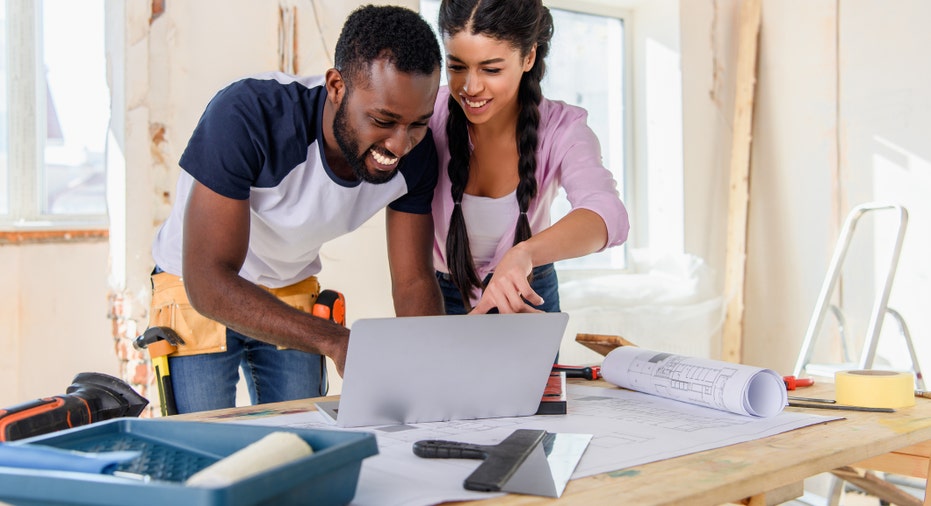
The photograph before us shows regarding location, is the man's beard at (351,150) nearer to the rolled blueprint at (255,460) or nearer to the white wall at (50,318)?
the rolled blueprint at (255,460)

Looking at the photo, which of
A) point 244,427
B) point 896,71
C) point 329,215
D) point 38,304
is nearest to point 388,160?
point 329,215

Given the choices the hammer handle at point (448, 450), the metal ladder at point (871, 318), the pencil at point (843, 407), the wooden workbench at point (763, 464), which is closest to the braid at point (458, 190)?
the wooden workbench at point (763, 464)

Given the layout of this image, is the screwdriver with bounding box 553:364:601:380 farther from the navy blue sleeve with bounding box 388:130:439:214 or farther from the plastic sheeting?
the plastic sheeting

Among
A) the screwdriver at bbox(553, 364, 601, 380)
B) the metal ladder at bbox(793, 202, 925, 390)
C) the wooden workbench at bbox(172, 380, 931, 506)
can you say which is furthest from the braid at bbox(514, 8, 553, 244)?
the metal ladder at bbox(793, 202, 925, 390)

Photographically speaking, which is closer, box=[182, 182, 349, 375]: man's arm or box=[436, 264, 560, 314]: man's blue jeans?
box=[182, 182, 349, 375]: man's arm

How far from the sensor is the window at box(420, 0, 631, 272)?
3455 millimetres

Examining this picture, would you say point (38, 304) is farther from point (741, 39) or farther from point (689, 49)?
point (741, 39)

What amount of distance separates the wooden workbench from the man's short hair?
1.92 feet

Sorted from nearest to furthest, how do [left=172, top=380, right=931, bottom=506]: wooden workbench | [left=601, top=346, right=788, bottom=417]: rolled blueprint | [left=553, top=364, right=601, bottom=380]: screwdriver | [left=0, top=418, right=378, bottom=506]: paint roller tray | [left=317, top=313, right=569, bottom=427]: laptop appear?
[left=0, top=418, right=378, bottom=506]: paint roller tray
[left=172, top=380, right=931, bottom=506]: wooden workbench
[left=317, top=313, right=569, bottom=427]: laptop
[left=601, top=346, right=788, bottom=417]: rolled blueprint
[left=553, top=364, right=601, bottom=380]: screwdriver

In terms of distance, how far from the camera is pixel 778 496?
1.20 m

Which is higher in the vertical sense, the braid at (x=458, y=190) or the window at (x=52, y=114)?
the window at (x=52, y=114)

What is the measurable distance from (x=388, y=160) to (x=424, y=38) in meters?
0.22

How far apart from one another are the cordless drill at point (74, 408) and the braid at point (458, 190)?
2.50ft

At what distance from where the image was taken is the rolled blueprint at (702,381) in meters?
1.16
